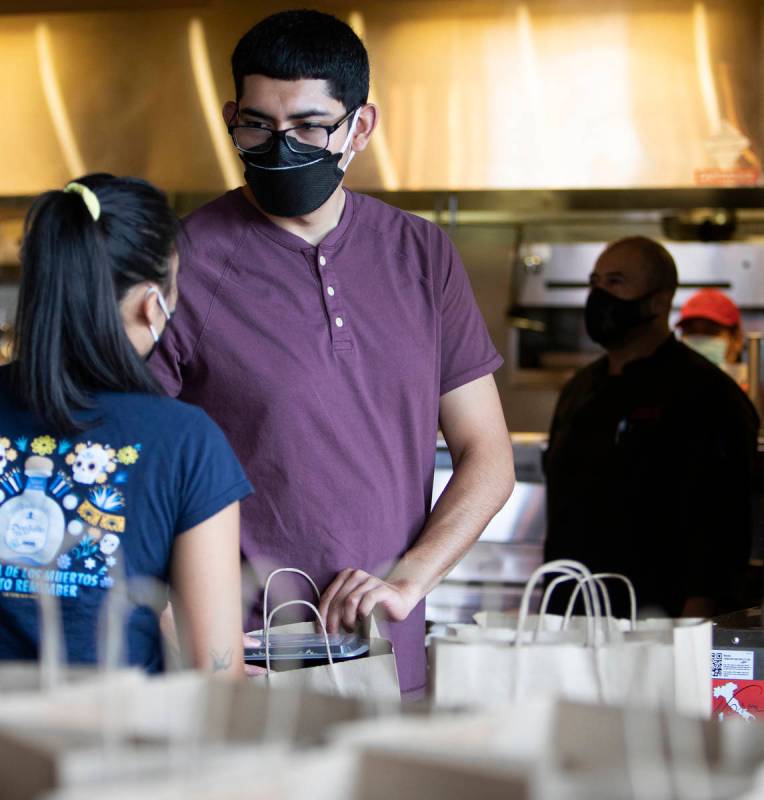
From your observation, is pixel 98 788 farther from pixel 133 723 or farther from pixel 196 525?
pixel 196 525

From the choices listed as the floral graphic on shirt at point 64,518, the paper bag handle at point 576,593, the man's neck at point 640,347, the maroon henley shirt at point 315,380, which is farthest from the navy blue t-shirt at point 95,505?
the man's neck at point 640,347

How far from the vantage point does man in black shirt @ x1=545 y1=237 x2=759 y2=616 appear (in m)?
2.97

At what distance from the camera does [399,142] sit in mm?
4633

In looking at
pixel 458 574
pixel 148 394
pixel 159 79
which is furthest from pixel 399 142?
pixel 148 394

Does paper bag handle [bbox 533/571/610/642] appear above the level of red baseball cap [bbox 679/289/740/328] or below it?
below

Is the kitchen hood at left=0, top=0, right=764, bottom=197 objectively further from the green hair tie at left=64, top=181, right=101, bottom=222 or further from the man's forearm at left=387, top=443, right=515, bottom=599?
the green hair tie at left=64, top=181, right=101, bottom=222

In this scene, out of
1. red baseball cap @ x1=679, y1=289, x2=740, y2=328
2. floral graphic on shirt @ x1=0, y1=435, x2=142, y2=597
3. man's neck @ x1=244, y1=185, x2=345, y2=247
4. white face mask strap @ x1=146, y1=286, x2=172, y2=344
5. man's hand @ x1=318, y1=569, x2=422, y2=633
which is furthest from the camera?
red baseball cap @ x1=679, y1=289, x2=740, y2=328

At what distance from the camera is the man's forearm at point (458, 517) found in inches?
70.6

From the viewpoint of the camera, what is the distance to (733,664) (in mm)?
1804

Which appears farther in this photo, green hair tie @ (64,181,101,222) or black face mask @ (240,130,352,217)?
black face mask @ (240,130,352,217)

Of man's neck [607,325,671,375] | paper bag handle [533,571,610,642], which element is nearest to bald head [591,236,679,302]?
man's neck [607,325,671,375]

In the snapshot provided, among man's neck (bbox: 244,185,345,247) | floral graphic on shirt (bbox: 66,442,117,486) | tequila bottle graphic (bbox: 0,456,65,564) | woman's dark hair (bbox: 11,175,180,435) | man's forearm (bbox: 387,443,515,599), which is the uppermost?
man's neck (bbox: 244,185,345,247)

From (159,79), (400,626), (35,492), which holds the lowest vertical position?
(400,626)

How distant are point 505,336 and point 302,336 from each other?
3705 mm
